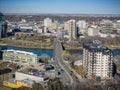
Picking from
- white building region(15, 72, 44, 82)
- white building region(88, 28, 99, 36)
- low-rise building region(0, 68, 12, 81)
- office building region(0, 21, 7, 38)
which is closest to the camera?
white building region(15, 72, 44, 82)

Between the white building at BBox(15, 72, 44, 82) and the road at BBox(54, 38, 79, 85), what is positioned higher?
the white building at BBox(15, 72, 44, 82)

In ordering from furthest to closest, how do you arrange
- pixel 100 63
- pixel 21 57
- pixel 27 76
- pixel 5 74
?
pixel 21 57 → pixel 100 63 → pixel 5 74 → pixel 27 76

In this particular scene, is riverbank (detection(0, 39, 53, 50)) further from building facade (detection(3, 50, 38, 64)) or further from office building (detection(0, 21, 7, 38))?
building facade (detection(3, 50, 38, 64))

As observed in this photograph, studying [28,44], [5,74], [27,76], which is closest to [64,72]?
[27,76]

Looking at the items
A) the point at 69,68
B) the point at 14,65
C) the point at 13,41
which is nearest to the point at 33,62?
the point at 14,65

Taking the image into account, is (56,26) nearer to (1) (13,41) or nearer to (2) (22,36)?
(2) (22,36)

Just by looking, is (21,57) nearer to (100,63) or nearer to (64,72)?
(64,72)

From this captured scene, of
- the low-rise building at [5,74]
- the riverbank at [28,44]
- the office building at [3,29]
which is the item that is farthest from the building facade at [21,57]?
the office building at [3,29]

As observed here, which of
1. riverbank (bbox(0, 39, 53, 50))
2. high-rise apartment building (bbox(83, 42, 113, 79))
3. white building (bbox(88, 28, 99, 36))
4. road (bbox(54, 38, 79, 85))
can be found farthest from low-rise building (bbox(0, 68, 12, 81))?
white building (bbox(88, 28, 99, 36))
